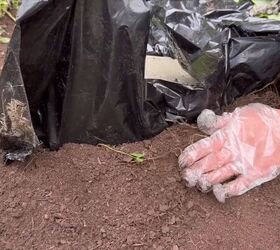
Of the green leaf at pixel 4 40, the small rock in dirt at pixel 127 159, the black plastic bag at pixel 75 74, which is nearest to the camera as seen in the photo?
the black plastic bag at pixel 75 74

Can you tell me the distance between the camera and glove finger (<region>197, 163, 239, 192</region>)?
1.40 m

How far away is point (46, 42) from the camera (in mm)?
1283

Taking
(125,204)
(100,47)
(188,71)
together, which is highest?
(100,47)

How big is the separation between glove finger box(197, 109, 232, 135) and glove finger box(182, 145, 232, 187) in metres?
0.11

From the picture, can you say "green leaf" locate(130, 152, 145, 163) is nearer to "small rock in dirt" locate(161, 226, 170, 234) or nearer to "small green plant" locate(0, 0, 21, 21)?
"small rock in dirt" locate(161, 226, 170, 234)

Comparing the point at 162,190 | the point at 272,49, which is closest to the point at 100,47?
the point at 162,190

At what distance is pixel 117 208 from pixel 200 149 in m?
0.30

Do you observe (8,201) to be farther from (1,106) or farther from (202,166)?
(202,166)

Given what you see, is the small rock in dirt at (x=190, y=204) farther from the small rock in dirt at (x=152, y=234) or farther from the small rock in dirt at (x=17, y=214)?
the small rock in dirt at (x=17, y=214)

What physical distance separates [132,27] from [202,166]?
447 mm

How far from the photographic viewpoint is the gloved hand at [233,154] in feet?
4.64

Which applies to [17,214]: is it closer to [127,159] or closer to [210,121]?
[127,159]

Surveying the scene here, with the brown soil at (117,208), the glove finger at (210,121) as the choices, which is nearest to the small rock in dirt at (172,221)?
the brown soil at (117,208)

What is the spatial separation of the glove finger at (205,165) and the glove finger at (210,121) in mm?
109
